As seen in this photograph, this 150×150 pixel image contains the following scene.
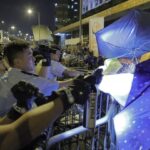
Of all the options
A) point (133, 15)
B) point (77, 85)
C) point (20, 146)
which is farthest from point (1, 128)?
point (133, 15)

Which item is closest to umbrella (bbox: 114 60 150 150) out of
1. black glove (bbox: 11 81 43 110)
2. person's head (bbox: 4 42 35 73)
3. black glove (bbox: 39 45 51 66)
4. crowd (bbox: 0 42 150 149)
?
crowd (bbox: 0 42 150 149)

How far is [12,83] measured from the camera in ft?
9.80

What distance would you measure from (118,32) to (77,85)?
16.0 feet

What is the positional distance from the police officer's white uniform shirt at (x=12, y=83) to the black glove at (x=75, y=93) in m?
0.96

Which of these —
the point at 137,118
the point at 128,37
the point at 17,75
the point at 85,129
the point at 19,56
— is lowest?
the point at 85,129

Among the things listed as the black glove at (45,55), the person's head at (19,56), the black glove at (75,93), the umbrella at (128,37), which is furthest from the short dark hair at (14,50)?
the umbrella at (128,37)

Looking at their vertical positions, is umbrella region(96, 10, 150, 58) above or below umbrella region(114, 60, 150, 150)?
above

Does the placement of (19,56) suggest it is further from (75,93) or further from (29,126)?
(29,126)

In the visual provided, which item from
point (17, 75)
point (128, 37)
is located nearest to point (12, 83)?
point (17, 75)

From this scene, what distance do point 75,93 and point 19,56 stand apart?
1.46 m

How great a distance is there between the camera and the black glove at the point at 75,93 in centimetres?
194

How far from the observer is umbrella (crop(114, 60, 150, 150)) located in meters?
1.97

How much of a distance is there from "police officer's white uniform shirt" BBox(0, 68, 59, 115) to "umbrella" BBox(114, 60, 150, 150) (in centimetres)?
104

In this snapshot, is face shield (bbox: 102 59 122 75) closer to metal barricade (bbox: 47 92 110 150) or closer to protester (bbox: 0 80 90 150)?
metal barricade (bbox: 47 92 110 150)
